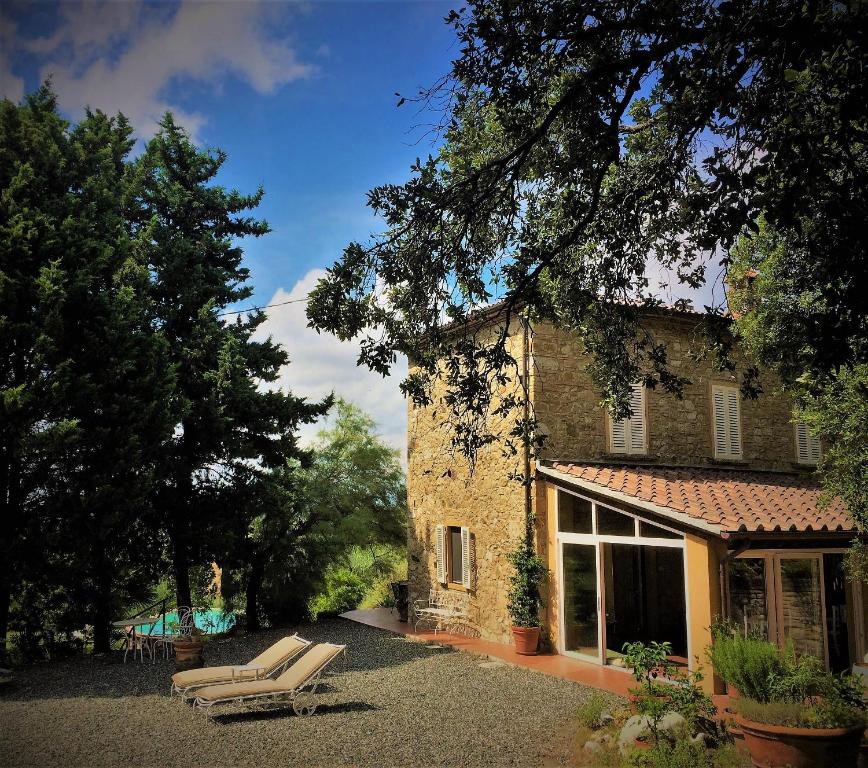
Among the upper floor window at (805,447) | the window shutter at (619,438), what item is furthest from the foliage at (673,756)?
the upper floor window at (805,447)

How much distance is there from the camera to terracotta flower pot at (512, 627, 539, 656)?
474 inches

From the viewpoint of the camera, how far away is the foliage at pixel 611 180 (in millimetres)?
4836

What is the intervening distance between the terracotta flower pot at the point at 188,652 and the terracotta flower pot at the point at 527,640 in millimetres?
5465

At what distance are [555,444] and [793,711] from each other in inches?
288

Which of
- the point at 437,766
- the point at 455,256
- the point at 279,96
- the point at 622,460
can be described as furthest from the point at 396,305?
the point at 622,460

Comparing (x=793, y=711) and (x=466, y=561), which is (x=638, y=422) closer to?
(x=466, y=561)

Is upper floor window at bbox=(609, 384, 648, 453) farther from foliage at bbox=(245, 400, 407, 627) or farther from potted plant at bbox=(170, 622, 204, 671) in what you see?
potted plant at bbox=(170, 622, 204, 671)

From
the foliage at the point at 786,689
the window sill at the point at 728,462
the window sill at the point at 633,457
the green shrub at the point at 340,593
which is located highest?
the window sill at the point at 633,457

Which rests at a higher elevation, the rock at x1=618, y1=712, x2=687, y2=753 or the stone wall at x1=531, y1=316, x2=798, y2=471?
the stone wall at x1=531, y1=316, x2=798, y2=471

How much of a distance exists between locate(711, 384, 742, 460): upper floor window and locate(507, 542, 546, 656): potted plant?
5017 mm

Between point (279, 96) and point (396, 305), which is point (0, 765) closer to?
point (396, 305)

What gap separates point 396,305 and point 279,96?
107 inches

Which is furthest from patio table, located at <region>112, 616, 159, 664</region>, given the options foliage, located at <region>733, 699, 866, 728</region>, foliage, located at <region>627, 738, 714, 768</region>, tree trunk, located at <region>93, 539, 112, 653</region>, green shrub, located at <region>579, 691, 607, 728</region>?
foliage, located at <region>733, 699, 866, 728</region>

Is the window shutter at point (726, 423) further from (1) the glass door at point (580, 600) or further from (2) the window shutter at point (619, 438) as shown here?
(1) the glass door at point (580, 600)
